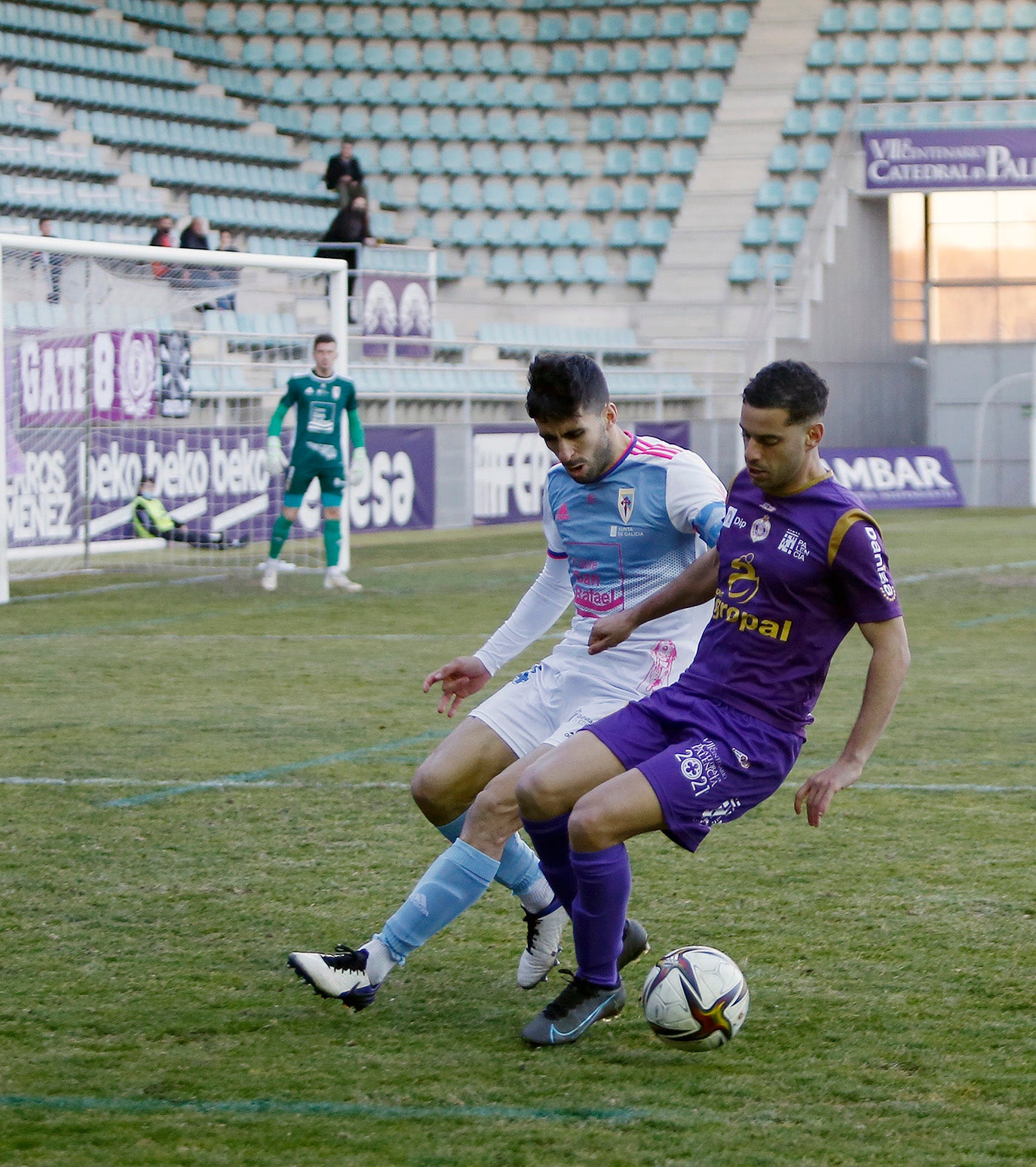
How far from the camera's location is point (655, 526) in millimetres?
4289

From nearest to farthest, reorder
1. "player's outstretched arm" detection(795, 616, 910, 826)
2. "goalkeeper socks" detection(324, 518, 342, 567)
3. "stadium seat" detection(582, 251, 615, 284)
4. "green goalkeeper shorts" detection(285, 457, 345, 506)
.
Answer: "player's outstretched arm" detection(795, 616, 910, 826), "green goalkeeper shorts" detection(285, 457, 345, 506), "goalkeeper socks" detection(324, 518, 342, 567), "stadium seat" detection(582, 251, 615, 284)

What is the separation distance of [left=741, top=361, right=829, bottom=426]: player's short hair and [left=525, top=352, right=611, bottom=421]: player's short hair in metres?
0.45

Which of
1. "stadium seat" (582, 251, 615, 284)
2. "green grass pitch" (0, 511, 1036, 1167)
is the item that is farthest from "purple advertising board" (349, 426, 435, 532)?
"green grass pitch" (0, 511, 1036, 1167)

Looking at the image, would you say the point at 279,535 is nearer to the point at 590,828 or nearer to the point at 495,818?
the point at 495,818

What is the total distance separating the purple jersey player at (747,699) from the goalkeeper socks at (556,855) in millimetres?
111

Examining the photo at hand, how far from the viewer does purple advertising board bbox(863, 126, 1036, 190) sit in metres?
26.2

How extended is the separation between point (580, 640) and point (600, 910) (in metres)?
0.83

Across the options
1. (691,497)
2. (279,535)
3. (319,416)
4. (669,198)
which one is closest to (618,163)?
(669,198)

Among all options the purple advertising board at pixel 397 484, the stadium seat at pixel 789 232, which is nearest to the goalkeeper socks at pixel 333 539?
the purple advertising board at pixel 397 484

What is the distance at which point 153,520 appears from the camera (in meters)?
15.6

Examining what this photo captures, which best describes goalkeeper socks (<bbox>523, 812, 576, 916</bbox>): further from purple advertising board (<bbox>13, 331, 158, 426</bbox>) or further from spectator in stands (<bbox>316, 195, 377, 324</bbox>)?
spectator in stands (<bbox>316, 195, 377, 324</bbox>)

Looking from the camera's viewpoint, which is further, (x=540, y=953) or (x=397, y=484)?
(x=397, y=484)

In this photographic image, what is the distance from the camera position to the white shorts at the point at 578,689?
4242 mm

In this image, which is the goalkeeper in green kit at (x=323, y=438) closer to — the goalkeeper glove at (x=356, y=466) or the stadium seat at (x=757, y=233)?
the goalkeeper glove at (x=356, y=466)
